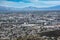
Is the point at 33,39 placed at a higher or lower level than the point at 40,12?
higher

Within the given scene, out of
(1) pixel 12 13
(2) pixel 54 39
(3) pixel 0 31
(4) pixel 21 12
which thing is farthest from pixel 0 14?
(2) pixel 54 39

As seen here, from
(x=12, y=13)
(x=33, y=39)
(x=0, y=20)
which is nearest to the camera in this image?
(x=33, y=39)

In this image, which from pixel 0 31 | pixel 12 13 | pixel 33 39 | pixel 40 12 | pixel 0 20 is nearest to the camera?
pixel 33 39

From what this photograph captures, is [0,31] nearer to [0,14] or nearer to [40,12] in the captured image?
[0,14]

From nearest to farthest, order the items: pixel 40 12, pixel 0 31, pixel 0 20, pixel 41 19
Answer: pixel 0 31 → pixel 0 20 → pixel 41 19 → pixel 40 12

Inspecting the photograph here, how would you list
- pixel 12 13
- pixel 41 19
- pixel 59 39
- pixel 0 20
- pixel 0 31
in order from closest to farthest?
pixel 59 39, pixel 0 31, pixel 0 20, pixel 41 19, pixel 12 13

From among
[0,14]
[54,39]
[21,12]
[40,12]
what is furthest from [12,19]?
[54,39]

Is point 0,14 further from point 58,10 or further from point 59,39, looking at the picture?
point 59,39

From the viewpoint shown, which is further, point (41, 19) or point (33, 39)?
point (41, 19)

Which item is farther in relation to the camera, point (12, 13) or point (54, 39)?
point (12, 13)
